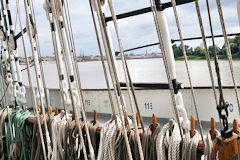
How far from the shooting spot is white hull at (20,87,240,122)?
270 cm

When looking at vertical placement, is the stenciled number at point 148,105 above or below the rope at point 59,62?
below

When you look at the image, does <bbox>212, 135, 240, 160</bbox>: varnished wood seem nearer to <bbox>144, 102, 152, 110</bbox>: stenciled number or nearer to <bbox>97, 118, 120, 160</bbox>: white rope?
<bbox>97, 118, 120, 160</bbox>: white rope

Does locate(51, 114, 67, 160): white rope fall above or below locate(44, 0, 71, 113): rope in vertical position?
below

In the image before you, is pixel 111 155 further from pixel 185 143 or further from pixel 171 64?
pixel 171 64

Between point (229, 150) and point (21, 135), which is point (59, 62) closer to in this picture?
point (21, 135)

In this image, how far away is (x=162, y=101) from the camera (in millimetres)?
3158

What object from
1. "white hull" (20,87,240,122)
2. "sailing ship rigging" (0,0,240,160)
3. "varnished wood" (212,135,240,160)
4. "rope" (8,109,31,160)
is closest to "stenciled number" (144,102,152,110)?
"white hull" (20,87,240,122)

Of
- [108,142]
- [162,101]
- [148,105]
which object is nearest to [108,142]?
[108,142]

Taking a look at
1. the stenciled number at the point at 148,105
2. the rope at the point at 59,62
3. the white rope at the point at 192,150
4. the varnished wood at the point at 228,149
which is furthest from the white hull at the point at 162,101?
the varnished wood at the point at 228,149

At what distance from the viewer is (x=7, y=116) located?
1.84m

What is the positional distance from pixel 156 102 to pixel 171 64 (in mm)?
2195

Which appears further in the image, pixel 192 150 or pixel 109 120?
pixel 109 120

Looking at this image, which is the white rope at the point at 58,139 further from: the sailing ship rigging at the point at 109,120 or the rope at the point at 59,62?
the rope at the point at 59,62

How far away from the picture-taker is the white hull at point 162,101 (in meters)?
2.70
